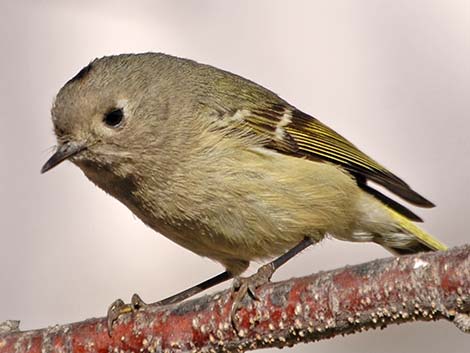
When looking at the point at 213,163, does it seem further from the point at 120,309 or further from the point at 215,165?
the point at 120,309

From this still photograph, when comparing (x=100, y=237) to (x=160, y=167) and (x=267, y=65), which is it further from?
(x=160, y=167)

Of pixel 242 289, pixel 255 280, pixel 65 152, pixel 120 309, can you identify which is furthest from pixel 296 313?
pixel 65 152

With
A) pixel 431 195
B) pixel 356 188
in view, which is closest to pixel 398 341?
pixel 431 195

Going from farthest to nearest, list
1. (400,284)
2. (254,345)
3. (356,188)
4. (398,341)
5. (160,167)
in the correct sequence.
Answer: (398,341)
(356,188)
(160,167)
(254,345)
(400,284)

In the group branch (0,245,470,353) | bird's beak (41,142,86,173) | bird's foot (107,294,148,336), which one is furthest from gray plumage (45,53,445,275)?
branch (0,245,470,353)

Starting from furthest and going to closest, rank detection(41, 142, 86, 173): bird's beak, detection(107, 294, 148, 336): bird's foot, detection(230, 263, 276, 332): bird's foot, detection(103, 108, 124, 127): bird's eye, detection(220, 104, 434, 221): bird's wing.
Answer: detection(220, 104, 434, 221): bird's wing, detection(103, 108, 124, 127): bird's eye, detection(41, 142, 86, 173): bird's beak, detection(107, 294, 148, 336): bird's foot, detection(230, 263, 276, 332): bird's foot

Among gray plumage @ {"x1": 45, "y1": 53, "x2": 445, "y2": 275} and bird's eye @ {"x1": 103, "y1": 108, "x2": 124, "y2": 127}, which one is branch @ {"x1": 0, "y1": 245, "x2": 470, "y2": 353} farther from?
bird's eye @ {"x1": 103, "y1": 108, "x2": 124, "y2": 127}

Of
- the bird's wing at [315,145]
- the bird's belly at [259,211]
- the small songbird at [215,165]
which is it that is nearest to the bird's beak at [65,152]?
the small songbird at [215,165]
